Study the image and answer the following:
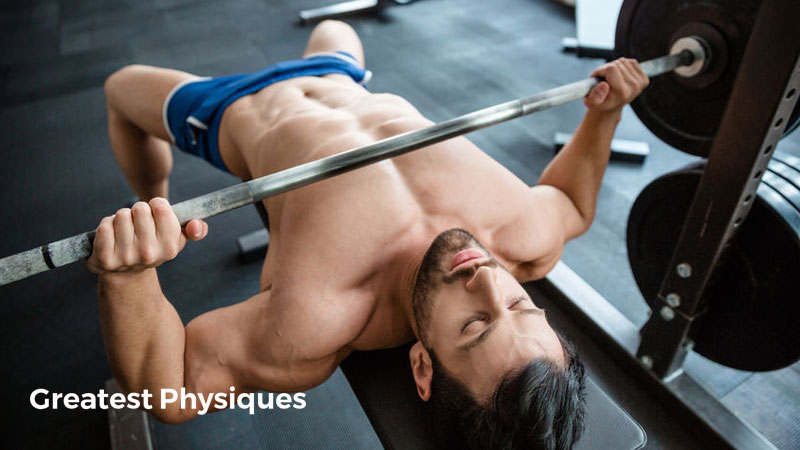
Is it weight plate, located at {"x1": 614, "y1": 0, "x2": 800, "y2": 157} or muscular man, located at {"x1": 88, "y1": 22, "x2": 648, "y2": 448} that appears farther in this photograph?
weight plate, located at {"x1": 614, "y1": 0, "x2": 800, "y2": 157}

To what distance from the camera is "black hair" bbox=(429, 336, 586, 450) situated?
92 cm

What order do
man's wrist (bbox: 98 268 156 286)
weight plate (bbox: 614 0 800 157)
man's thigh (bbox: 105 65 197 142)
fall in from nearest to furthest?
man's wrist (bbox: 98 268 156 286) < weight plate (bbox: 614 0 800 157) < man's thigh (bbox: 105 65 197 142)

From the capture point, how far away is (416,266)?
113cm

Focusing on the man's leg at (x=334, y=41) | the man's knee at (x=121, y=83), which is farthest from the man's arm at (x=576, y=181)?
the man's knee at (x=121, y=83)

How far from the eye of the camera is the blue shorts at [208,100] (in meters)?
1.63

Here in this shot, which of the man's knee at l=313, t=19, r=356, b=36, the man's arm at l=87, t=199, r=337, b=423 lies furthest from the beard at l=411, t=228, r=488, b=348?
the man's knee at l=313, t=19, r=356, b=36

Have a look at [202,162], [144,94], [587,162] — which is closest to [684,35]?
[587,162]

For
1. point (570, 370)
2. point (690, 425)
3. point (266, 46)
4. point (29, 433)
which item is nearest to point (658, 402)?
point (690, 425)

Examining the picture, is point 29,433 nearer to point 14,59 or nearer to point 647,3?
point 647,3

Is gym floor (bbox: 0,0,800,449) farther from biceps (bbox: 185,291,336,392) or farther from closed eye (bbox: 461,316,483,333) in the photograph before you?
closed eye (bbox: 461,316,483,333)

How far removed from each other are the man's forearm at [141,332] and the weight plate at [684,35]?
1.27 meters

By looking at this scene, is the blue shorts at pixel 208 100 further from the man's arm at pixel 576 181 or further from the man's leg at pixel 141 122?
the man's arm at pixel 576 181

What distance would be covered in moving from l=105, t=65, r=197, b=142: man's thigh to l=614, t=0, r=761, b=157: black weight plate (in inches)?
51.7

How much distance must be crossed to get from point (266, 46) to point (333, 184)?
2.79 meters
